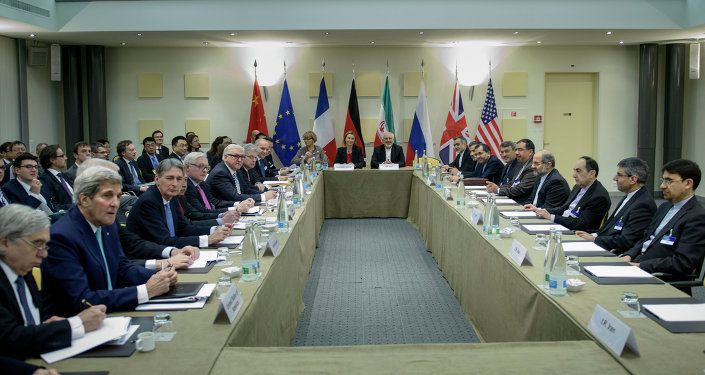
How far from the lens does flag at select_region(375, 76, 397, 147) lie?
11164mm

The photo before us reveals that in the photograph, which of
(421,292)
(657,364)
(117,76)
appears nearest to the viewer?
(657,364)

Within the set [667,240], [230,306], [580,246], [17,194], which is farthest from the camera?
[17,194]

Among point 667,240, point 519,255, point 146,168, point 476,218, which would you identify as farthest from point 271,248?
point 146,168

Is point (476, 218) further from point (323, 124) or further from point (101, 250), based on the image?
point (323, 124)

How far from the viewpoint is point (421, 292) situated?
532 cm

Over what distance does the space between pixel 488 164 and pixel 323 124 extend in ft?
12.5

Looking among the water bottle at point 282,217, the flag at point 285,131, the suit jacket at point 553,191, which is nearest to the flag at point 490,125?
the flag at point 285,131

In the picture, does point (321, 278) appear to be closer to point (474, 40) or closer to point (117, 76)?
point (474, 40)

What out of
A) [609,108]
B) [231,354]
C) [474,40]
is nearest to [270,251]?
[231,354]

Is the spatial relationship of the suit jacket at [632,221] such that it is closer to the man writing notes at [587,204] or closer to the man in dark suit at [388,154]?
the man writing notes at [587,204]

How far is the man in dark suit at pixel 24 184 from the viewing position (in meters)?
5.89

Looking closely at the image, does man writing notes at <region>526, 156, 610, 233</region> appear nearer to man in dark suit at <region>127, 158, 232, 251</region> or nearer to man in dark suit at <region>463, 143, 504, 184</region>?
man in dark suit at <region>127, 158, 232, 251</region>

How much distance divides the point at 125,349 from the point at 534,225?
3.37 m

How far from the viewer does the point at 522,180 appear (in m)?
6.60
